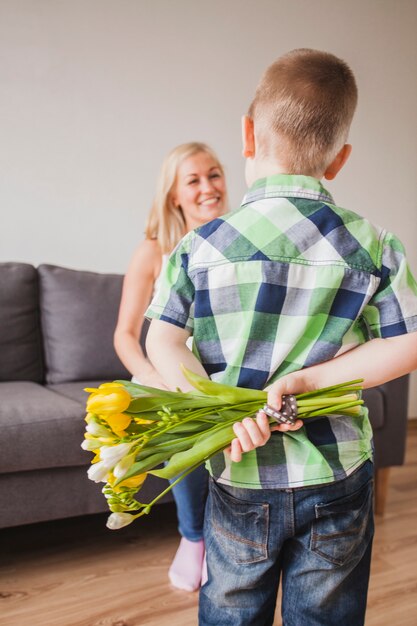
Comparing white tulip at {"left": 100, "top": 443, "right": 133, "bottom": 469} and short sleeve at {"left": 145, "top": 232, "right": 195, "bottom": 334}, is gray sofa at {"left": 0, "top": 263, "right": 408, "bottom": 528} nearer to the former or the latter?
short sleeve at {"left": 145, "top": 232, "right": 195, "bottom": 334}

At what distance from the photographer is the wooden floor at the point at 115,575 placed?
5.57 ft

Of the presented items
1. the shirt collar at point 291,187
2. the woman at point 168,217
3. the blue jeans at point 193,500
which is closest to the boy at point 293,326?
the shirt collar at point 291,187

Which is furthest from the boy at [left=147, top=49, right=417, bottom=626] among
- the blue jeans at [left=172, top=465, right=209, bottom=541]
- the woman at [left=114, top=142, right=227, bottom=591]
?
the woman at [left=114, top=142, right=227, bottom=591]

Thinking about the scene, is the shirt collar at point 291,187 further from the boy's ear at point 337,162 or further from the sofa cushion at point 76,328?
the sofa cushion at point 76,328

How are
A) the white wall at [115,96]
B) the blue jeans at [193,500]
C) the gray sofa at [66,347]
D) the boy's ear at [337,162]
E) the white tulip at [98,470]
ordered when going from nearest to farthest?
the white tulip at [98,470]
the boy's ear at [337,162]
the blue jeans at [193,500]
the gray sofa at [66,347]
the white wall at [115,96]

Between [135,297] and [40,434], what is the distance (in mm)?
566

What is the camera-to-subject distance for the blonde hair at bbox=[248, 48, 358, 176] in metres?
0.97

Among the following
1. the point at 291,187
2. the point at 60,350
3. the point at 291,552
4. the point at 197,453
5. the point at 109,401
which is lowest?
the point at 60,350

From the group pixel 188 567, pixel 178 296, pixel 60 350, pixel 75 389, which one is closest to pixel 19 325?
pixel 60 350

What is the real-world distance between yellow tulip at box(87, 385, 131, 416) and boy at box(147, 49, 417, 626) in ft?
0.58

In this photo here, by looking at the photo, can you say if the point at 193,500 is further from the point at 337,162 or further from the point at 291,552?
the point at 337,162

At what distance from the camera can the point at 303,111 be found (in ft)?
3.17

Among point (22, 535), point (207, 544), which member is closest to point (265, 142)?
point (207, 544)

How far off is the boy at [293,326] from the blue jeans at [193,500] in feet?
2.55
